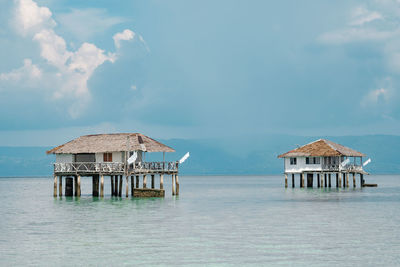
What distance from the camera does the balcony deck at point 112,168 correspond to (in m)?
58.4

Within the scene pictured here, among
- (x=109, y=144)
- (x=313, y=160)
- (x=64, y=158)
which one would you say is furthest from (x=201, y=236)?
(x=313, y=160)

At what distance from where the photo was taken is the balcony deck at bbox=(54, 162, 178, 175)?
58375 millimetres

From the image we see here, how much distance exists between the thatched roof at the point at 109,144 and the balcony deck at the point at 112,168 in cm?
133

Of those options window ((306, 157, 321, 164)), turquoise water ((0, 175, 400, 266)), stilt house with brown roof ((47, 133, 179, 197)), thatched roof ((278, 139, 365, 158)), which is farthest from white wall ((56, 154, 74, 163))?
window ((306, 157, 321, 164))

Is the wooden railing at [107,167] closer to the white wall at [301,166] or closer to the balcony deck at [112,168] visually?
the balcony deck at [112,168]

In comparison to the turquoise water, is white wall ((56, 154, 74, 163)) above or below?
above

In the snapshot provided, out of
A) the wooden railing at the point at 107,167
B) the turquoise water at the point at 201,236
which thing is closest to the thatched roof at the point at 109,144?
the wooden railing at the point at 107,167

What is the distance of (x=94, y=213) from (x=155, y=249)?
737 inches

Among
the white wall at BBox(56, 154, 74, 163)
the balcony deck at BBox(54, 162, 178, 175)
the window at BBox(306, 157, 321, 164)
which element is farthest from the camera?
the window at BBox(306, 157, 321, 164)

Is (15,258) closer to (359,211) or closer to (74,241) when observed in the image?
(74,241)

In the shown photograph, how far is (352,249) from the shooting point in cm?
2828

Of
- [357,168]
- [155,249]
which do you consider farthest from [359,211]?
[357,168]

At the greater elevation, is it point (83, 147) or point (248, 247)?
point (83, 147)

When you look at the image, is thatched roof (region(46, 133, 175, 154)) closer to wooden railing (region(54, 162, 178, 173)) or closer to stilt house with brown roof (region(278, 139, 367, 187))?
wooden railing (region(54, 162, 178, 173))
